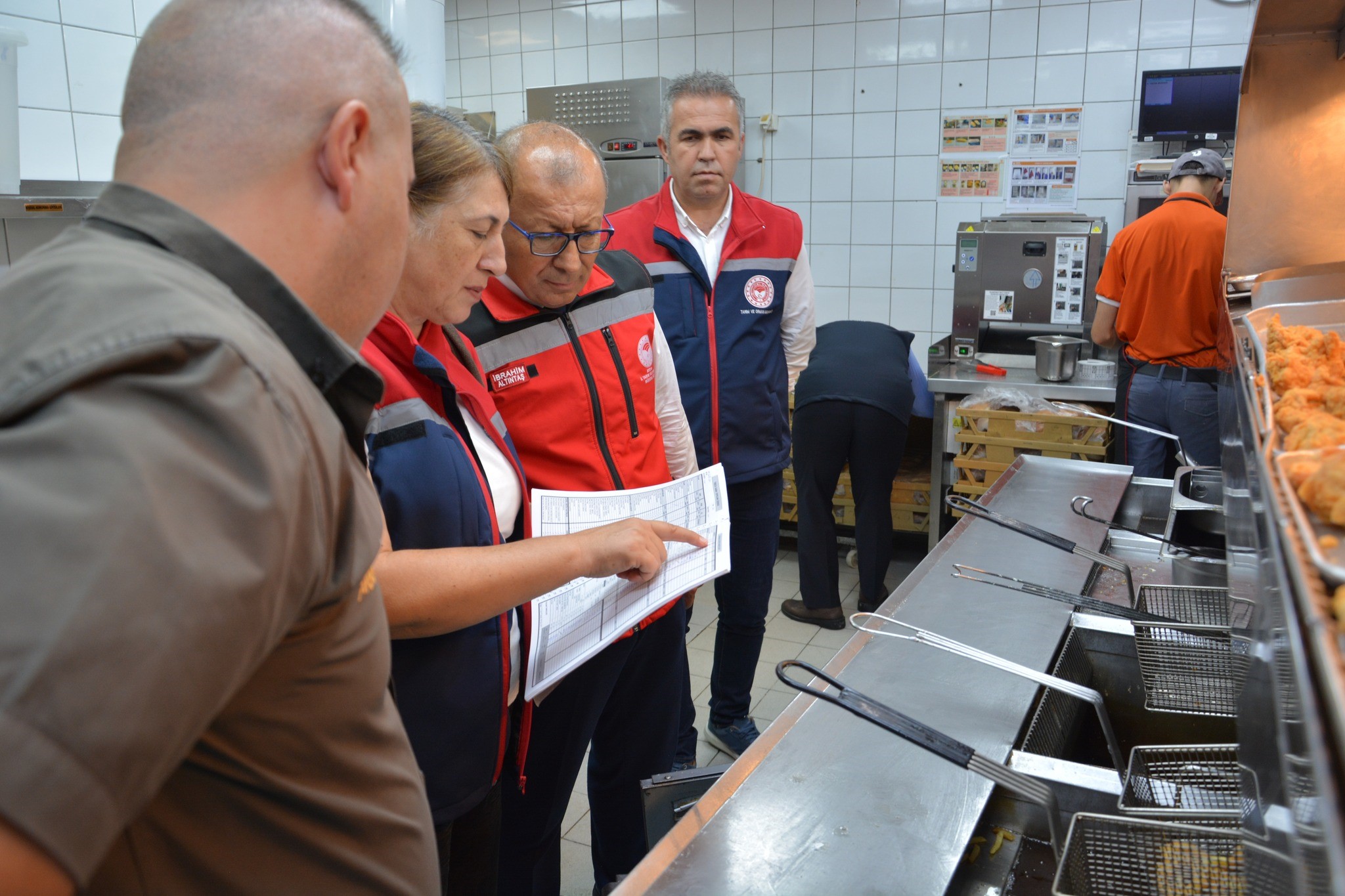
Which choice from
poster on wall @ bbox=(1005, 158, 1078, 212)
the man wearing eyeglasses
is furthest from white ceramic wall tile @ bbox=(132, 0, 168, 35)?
poster on wall @ bbox=(1005, 158, 1078, 212)

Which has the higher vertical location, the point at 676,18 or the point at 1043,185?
the point at 676,18

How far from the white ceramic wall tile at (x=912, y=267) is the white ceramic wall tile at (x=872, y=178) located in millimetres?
314

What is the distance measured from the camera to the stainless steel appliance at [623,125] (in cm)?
512

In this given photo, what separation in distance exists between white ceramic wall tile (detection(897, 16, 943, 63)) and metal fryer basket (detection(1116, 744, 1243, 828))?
174 inches

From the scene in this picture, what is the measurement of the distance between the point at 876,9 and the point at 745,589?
3.67 metres

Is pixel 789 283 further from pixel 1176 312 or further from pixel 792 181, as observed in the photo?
pixel 792 181

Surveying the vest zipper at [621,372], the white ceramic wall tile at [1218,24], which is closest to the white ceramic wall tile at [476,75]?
the white ceramic wall tile at [1218,24]

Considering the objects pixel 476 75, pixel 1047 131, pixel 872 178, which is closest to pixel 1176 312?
pixel 1047 131

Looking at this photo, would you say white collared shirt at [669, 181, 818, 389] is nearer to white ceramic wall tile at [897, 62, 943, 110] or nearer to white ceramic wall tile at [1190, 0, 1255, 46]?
white ceramic wall tile at [897, 62, 943, 110]

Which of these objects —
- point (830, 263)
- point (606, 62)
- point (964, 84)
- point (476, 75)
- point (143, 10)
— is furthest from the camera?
point (476, 75)

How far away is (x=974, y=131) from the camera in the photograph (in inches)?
195

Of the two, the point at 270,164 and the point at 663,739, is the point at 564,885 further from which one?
the point at 270,164

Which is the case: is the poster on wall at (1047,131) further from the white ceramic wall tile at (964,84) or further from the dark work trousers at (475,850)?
the dark work trousers at (475,850)

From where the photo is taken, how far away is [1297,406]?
40.5 inches
